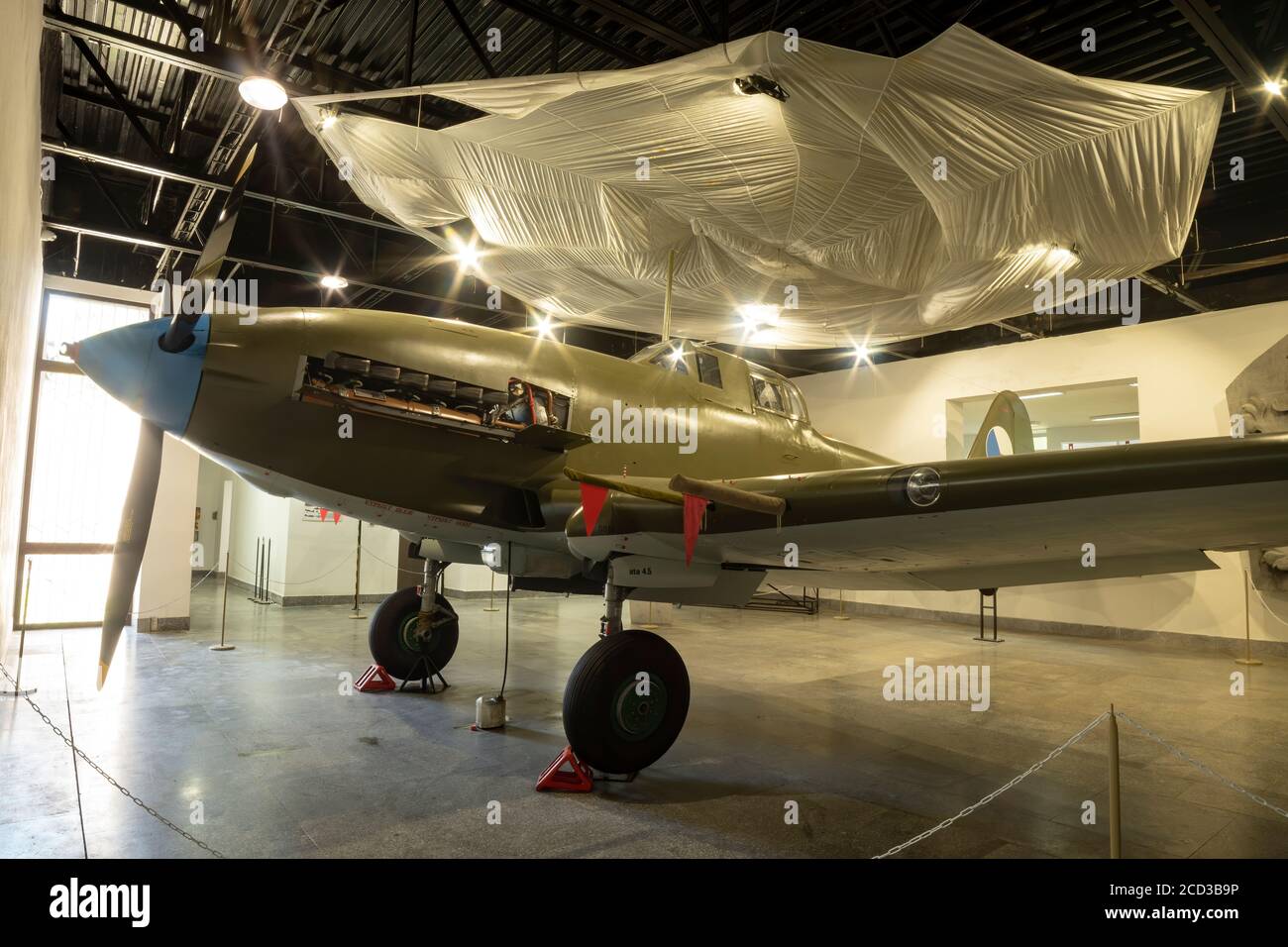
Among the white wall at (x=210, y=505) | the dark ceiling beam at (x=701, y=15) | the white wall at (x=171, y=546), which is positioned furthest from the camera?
the white wall at (x=210, y=505)

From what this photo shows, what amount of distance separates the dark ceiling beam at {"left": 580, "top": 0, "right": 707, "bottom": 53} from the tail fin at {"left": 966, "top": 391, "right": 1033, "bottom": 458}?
15.6 ft

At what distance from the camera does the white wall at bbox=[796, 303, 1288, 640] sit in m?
9.70

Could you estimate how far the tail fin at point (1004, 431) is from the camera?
7.44 m

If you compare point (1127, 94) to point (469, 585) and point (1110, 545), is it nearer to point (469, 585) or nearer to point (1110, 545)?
point (1110, 545)

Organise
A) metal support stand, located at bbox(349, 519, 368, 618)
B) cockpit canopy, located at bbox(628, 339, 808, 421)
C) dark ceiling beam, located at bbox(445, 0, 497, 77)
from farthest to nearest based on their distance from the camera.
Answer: metal support stand, located at bbox(349, 519, 368, 618) → dark ceiling beam, located at bbox(445, 0, 497, 77) → cockpit canopy, located at bbox(628, 339, 808, 421)

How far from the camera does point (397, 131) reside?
20.2ft

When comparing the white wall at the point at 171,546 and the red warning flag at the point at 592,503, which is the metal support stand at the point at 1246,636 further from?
the white wall at the point at 171,546

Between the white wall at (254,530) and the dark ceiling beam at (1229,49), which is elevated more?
the dark ceiling beam at (1229,49)

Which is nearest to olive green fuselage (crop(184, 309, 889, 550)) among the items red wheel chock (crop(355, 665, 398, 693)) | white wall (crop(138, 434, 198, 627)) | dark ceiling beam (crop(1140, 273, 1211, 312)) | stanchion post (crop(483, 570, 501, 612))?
red wheel chock (crop(355, 665, 398, 693))

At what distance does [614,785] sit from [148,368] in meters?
3.27

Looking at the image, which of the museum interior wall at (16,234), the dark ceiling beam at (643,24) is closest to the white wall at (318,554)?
the museum interior wall at (16,234)

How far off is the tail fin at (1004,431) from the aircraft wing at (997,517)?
3.58 metres

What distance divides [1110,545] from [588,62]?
6266mm

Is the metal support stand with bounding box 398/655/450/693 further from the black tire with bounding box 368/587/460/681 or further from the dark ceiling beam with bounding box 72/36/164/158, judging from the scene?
the dark ceiling beam with bounding box 72/36/164/158
